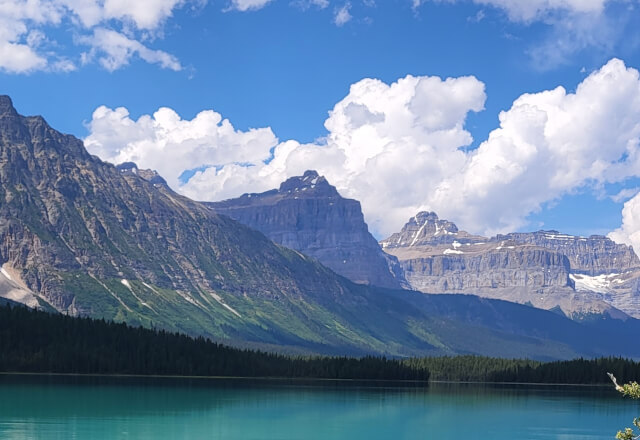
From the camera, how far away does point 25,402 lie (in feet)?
534

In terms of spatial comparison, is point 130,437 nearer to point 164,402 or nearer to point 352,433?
point 352,433

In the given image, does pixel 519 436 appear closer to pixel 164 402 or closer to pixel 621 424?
pixel 621 424

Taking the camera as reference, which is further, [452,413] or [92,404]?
[452,413]

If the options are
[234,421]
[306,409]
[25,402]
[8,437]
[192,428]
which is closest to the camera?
[8,437]

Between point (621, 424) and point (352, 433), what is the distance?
61.7 m

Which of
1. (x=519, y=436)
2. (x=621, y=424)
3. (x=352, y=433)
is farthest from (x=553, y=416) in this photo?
(x=352, y=433)

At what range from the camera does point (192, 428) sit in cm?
13375

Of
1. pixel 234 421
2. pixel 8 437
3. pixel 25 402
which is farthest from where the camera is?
pixel 25 402

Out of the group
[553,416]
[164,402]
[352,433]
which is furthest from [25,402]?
[553,416]

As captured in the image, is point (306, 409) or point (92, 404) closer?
point (92, 404)

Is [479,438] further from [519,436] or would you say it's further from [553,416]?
[553,416]

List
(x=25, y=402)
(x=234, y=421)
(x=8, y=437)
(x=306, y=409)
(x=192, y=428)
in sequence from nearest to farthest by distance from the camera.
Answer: (x=8, y=437) < (x=192, y=428) < (x=234, y=421) < (x=25, y=402) < (x=306, y=409)

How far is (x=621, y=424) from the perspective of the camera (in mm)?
170125

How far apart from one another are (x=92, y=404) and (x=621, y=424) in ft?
322
